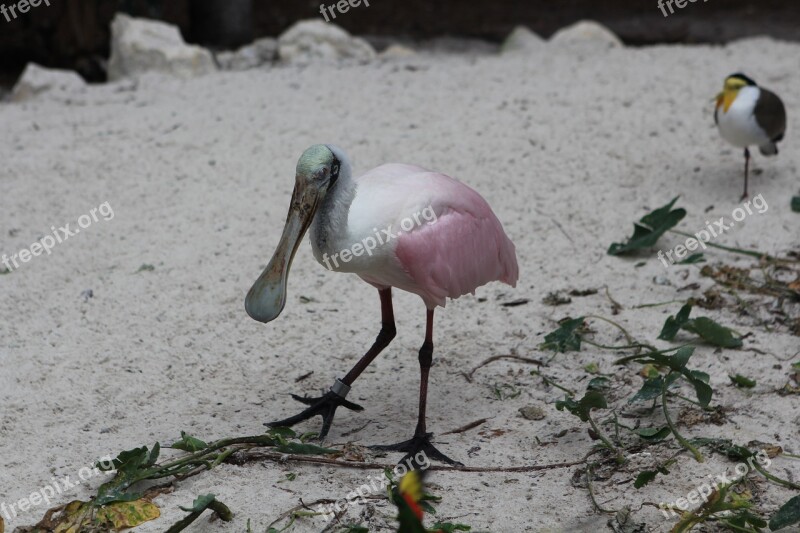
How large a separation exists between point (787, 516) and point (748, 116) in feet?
11.4

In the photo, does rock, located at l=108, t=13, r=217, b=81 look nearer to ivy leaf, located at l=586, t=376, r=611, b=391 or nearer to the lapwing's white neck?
the lapwing's white neck

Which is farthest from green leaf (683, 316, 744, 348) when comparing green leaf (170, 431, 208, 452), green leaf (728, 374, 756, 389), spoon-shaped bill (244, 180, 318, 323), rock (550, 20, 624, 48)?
rock (550, 20, 624, 48)

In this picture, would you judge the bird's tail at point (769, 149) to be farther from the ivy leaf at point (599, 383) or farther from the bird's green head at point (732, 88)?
the ivy leaf at point (599, 383)

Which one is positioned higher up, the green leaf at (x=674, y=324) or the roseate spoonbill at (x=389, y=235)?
the roseate spoonbill at (x=389, y=235)

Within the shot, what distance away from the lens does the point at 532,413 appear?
409 centimetres

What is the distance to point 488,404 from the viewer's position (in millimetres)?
4230

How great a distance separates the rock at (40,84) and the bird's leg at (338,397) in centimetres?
491

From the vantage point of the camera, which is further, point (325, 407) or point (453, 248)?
point (325, 407)

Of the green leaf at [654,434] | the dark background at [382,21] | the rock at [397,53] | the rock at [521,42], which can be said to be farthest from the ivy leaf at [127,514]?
the dark background at [382,21]

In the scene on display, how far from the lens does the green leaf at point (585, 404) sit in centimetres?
365

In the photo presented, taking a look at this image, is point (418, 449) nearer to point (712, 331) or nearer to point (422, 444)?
point (422, 444)

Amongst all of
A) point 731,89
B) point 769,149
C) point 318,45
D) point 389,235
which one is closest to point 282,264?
point 389,235

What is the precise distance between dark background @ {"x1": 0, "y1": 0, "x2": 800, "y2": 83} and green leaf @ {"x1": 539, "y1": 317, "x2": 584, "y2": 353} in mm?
6475

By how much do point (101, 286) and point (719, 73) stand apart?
207 inches
